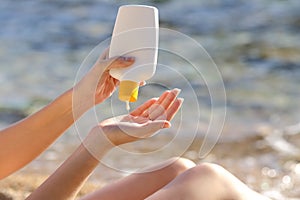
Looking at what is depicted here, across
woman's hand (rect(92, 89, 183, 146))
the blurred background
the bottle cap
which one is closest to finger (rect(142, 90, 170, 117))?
woman's hand (rect(92, 89, 183, 146))

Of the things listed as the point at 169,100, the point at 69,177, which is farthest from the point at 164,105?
the point at 69,177

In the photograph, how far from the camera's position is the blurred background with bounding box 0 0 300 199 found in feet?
12.9

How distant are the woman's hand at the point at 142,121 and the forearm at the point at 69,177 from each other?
99mm

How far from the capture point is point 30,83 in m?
5.52

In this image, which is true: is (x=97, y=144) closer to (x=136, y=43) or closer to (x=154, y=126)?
(x=154, y=126)

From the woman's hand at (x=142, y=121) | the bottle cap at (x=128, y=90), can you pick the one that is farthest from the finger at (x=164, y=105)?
the bottle cap at (x=128, y=90)

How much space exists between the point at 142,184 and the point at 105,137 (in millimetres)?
328

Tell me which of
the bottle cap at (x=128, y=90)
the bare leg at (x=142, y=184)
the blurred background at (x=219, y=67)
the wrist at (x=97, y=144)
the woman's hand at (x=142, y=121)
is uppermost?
the bottle cap at (x=128, y=90)

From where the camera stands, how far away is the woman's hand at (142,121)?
1.89m

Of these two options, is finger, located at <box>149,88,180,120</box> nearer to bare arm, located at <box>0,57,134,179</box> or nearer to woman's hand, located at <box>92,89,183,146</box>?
woman's hand, located at <box>92,89,183,146</box>

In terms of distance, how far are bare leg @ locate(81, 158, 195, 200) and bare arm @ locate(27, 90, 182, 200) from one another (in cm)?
11

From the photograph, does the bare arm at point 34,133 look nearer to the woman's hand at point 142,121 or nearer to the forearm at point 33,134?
the forearm at point 33,134

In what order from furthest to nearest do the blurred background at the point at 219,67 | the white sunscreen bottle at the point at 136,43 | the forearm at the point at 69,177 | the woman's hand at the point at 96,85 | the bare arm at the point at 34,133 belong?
the blurred background at the point at 219,67, the bare arm at the point at 34,133, the forearm at the point at 69,177, the woman's hand at the point at 96,85, the white sunscreen bottle at the point at 136,43

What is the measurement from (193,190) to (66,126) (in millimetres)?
434
